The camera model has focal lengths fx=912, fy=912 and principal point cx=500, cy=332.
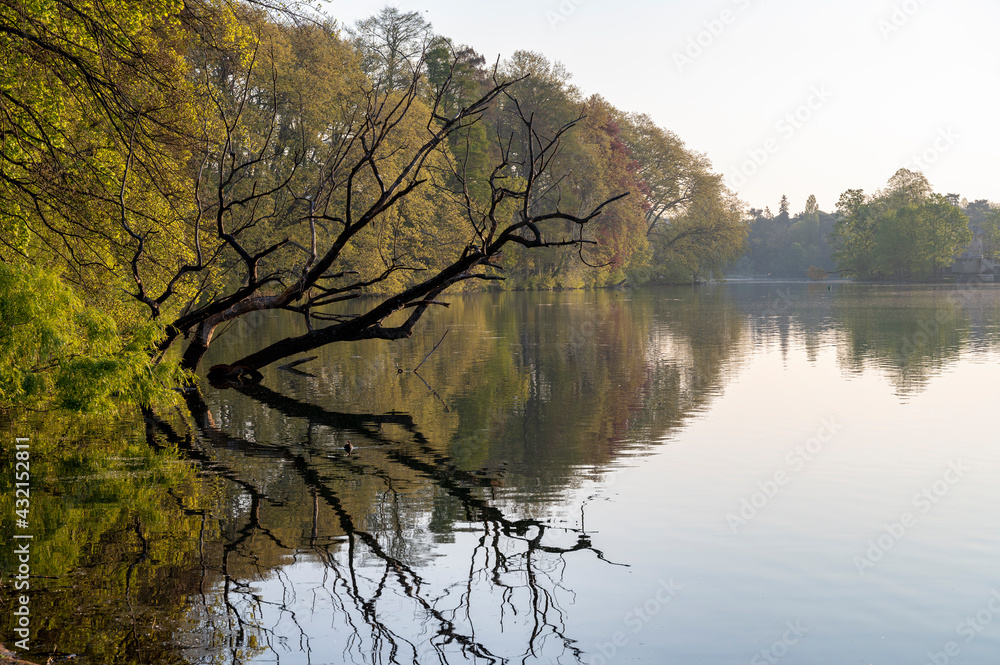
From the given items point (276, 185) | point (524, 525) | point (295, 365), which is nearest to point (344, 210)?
point (276, 185)

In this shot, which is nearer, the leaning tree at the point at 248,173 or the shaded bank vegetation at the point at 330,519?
the shaded bank vegetation at the point at 330,519

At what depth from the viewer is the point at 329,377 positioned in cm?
2039

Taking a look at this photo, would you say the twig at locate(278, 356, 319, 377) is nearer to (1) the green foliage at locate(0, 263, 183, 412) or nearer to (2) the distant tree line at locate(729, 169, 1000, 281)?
(1) the green foliage at locate(0, 263, 183, 412)

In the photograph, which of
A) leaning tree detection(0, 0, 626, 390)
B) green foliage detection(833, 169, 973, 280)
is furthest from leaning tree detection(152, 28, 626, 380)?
green foliage detection(833, 169, 973, 280)

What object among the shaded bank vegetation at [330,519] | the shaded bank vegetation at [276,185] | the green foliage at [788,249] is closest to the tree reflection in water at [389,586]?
the shaded bank vegetation at [330,519]

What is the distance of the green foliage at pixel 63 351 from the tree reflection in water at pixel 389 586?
1.70 meters

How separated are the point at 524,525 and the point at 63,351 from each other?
19.9ft

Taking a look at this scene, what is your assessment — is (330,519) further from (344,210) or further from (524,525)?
(344,210)

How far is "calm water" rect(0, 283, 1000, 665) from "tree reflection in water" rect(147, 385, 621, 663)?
0.03 meters

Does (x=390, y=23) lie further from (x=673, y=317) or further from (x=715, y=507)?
(x=715, y=507)

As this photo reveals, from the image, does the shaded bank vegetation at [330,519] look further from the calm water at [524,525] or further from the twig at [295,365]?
the twig at [295,365]

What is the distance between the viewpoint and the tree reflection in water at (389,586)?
20.4 ft

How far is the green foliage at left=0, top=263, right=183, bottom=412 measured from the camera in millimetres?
10180

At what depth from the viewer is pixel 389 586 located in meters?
7.27
